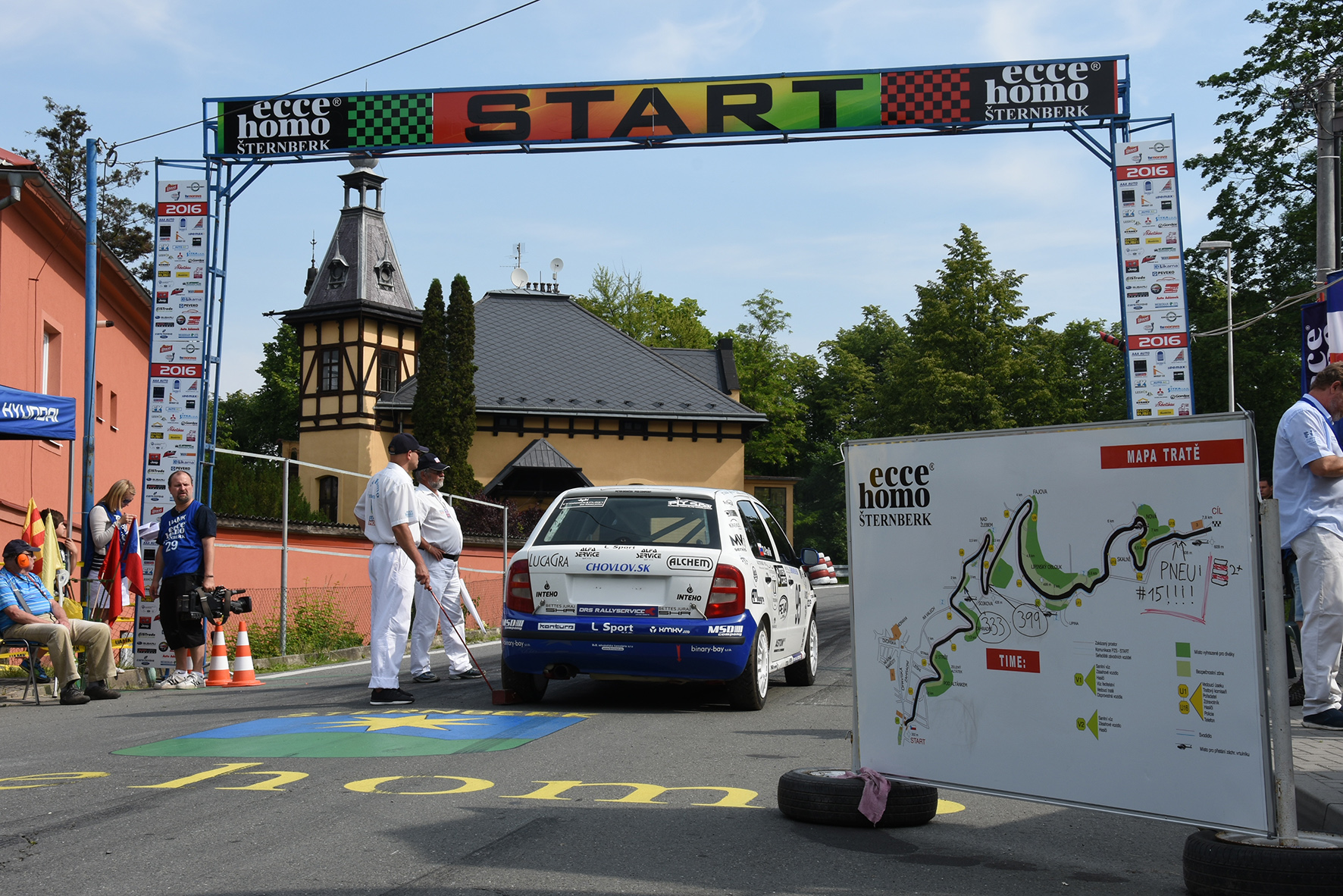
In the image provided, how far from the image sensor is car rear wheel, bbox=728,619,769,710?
9.11 m

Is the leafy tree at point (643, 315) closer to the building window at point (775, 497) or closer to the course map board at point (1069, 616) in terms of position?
the building window at point (775, 497)

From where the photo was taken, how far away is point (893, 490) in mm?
5172

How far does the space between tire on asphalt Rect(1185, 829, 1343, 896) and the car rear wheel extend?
5013 millimetres

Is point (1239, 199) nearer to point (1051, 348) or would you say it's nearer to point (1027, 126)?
point (1051, 348)

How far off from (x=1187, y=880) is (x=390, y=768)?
12.5 ft

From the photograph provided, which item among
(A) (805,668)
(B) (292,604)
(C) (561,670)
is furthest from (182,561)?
(A) (805,668)

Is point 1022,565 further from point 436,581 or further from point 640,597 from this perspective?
point 436,581

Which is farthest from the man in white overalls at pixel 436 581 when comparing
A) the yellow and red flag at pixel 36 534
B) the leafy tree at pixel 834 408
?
the leafy tree at pixel 834 408

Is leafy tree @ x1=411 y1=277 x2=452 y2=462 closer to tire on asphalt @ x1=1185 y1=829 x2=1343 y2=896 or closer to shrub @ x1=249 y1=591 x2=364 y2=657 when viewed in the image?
shrub @ x1=249 y1=591 x2=364 y2=657

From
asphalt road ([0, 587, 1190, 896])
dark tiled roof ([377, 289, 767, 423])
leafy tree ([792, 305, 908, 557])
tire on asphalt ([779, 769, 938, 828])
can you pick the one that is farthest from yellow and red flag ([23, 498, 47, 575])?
leafy tree ([792, 305, 908, 557])

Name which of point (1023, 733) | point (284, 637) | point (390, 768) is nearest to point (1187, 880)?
point (1023, 733)

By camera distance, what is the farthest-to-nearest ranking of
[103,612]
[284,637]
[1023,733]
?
[284,637] < [103,612] < [1023,733]

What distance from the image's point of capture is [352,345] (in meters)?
50.7

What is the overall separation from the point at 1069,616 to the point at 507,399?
155 feet
